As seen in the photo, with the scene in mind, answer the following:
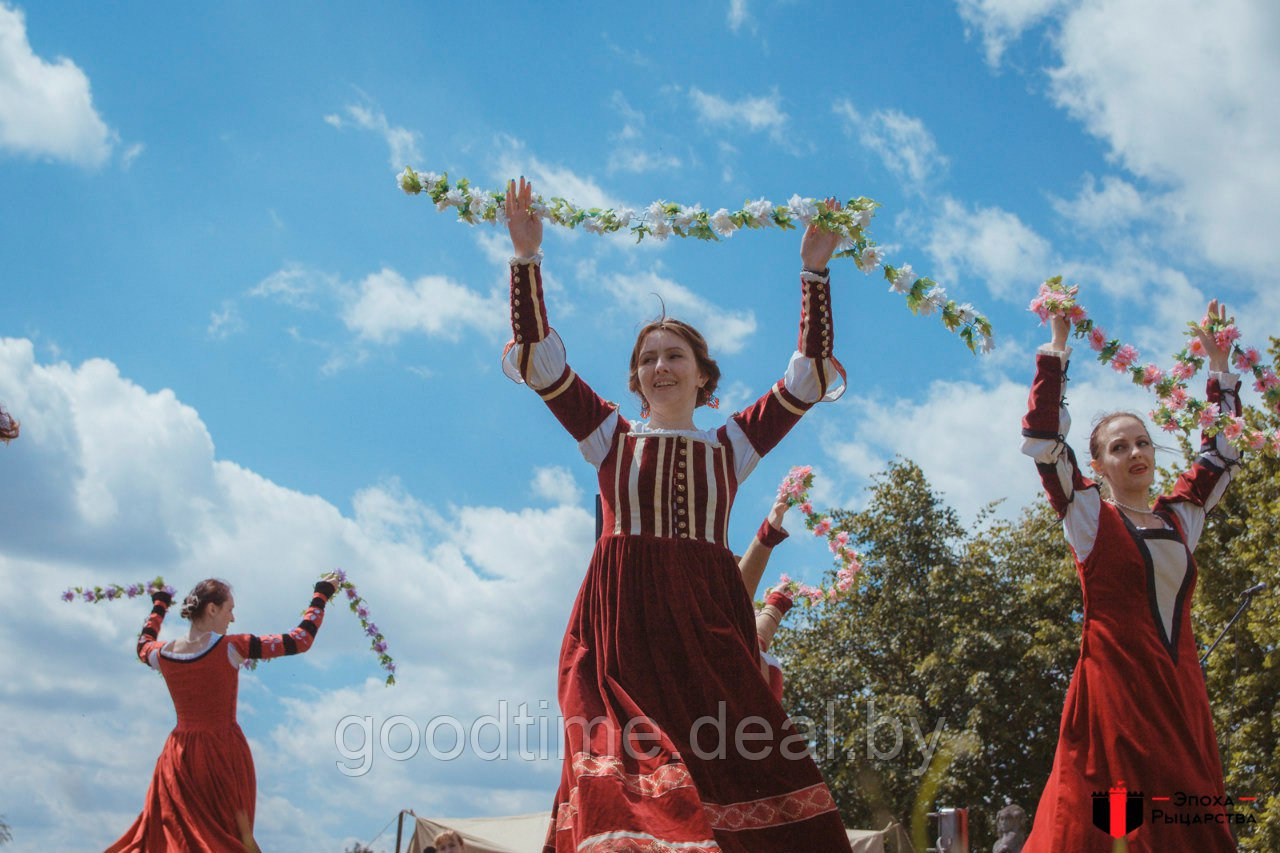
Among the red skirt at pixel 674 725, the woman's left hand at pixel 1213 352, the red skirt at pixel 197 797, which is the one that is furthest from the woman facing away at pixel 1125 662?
the red skirt at pixel 197 797

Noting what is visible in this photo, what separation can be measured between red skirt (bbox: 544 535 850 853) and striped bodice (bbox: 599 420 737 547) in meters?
0.07

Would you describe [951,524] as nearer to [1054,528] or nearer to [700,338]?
[1054,528]

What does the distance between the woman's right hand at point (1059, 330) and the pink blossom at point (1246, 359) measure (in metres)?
1.18

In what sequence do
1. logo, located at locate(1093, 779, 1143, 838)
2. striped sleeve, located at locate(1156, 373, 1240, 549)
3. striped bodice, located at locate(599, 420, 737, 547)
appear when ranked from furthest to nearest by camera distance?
striped sleeve, located at locate(1156, 373, 1240, 549) → striped bodice, located at locate(599, 420, 737, 547) → logo, located at locate(1093, 779, 1143, 838)

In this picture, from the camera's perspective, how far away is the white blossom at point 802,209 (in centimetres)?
436

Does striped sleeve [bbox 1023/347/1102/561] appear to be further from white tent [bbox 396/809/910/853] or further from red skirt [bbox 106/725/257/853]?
white tent [bbox 396/809/910/853]

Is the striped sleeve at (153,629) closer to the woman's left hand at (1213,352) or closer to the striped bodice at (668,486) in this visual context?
the striped bodice at (668,486)

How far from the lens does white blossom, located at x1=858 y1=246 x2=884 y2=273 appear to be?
4.45 m

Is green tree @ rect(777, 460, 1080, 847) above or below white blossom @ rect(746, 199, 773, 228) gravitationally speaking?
above

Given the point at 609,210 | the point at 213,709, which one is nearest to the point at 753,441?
the point at 609,210

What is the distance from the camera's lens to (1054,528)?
22922 mm

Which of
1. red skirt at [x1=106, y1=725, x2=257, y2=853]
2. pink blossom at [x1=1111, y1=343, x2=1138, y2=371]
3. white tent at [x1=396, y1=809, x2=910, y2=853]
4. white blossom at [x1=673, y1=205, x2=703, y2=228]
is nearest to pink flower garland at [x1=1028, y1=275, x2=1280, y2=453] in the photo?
pink blossom at [x1=1111, y1=343, x2=1138, y2=371]

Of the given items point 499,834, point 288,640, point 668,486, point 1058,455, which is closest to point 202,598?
point 288,640

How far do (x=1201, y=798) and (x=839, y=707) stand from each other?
1838 cm
